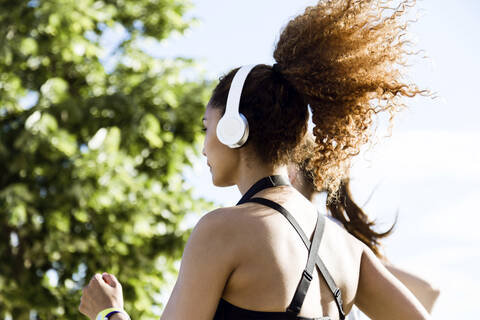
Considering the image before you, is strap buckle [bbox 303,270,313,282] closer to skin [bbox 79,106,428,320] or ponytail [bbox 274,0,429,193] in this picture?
skin [bbox 79,106,428,320]

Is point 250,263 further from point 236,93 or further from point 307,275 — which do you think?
point 236,93

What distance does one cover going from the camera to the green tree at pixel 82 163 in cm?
817

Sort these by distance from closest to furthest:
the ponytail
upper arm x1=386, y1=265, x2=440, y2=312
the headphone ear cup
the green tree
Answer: the headphone ear cup
the ponytail
upper arm x1=386, y1=265, x2=440, y2=312
the green tree

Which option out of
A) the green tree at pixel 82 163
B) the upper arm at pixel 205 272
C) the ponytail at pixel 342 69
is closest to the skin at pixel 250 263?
the upper arm at pixel 205 272

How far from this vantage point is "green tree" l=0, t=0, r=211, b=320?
817cm

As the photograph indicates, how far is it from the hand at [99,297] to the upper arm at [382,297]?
0.76 meters

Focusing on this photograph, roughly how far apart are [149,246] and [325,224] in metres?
7.66

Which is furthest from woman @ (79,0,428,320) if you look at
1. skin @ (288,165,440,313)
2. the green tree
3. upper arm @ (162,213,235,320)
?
the green tree

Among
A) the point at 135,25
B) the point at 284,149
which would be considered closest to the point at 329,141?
the point at 284,149

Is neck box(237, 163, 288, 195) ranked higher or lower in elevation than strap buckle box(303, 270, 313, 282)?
higher

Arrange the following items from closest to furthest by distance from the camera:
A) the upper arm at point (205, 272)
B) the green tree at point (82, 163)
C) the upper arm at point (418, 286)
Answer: the upper arm at point (205, 272) < the upper arm at point (418, 286) < the green tree at point (82, 163)

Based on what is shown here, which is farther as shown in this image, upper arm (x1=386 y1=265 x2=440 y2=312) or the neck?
upper arm (x1=386 y1=265 x2=440 y2=312)

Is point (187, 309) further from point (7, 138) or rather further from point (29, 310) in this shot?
point (7, 138)

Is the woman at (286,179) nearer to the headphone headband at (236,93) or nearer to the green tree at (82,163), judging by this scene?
the headphone headband at (236,93)
